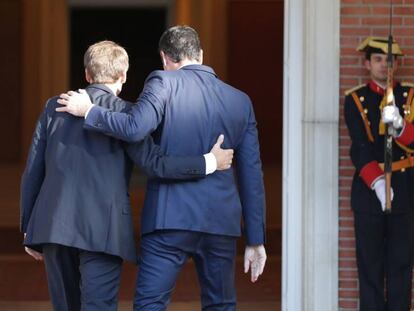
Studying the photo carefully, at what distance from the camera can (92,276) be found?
183 inches

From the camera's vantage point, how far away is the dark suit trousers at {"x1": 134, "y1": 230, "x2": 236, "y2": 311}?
4.61m

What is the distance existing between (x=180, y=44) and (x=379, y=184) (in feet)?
5.54

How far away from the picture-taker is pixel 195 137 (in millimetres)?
4688

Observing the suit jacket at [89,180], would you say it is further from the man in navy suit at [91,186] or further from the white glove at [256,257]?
the white glove at [256,257]

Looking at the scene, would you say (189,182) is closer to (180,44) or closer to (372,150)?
(180,44)

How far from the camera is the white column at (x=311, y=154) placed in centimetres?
629

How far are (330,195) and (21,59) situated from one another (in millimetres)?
10904

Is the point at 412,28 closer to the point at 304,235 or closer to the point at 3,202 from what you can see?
the point at 304,235

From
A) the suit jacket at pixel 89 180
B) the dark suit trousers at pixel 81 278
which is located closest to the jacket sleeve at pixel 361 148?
the suit jacket at pixel 89 180

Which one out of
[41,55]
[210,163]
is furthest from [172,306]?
[41,55]

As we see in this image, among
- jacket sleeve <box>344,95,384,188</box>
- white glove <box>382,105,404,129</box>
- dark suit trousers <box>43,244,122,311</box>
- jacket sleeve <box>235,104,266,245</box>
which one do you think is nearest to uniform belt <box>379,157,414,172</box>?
jacket sleeve <box>344,95,384,188</box>

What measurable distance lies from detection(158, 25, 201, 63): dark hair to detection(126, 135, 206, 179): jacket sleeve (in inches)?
17.2

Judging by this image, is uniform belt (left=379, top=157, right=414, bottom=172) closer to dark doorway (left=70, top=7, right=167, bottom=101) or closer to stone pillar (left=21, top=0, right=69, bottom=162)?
stone pillar (left=21, top=0, right=69, bottom=162)

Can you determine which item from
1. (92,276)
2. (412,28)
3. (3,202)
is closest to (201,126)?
(92,276)
